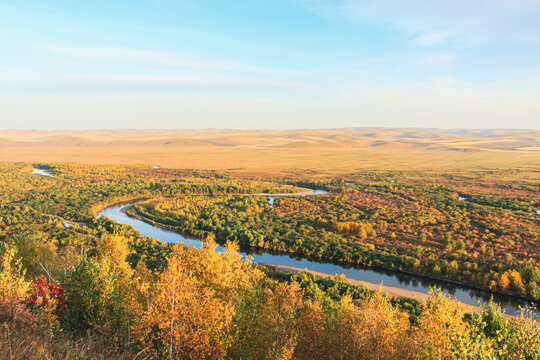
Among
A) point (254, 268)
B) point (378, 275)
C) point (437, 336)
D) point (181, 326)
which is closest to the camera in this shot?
point (437, 336)

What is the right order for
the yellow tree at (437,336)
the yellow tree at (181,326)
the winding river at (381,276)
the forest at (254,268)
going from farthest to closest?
the winding river at (381,276) → the forest at (254,268) → the yellow tree at (181,326) → the yellow tree at (437,336)

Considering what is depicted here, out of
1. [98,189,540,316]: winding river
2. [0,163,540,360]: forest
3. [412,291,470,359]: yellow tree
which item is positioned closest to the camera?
[412,291,470,359]: yellow tree

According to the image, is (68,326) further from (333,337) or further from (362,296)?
(362,296)

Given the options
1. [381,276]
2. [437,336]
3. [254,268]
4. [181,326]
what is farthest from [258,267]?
[437,336]

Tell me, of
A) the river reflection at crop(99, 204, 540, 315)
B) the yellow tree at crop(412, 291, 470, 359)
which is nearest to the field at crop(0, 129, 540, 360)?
the yellow tree at crop(412, 291, 470, 359)

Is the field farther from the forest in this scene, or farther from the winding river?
the winding river

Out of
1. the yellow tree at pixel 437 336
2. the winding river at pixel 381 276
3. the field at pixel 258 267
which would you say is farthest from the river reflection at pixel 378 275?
the yellow tree at pixel 437 336

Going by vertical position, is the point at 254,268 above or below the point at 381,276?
above

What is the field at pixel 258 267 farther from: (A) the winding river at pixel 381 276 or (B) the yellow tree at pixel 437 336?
(A) the winding river at pixel 381 276

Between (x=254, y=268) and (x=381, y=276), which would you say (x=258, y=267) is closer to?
(x=254, y=268)
